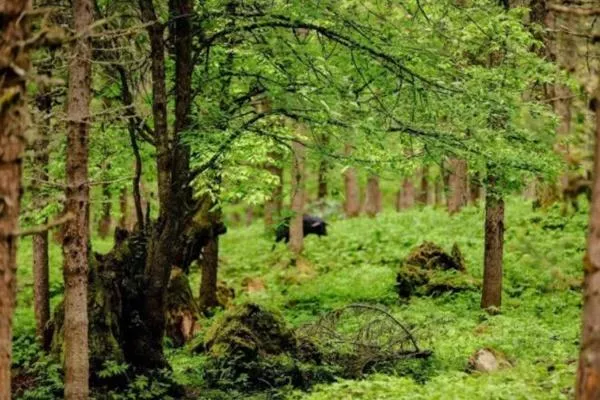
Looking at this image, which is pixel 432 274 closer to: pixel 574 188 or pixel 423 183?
pixel 574 188

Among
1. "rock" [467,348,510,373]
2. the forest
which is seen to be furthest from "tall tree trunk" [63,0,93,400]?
"rock" [467,348,510,373]

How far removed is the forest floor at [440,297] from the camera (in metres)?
9.31

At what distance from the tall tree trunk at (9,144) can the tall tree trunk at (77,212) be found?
11.0 ft

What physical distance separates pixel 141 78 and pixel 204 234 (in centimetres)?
569

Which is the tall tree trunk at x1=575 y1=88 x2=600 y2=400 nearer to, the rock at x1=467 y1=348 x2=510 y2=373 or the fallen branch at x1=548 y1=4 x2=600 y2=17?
the fallen branch at x1=548 y1=4 x2=600 y2=17

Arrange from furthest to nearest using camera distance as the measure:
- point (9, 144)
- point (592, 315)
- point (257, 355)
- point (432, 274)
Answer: point (432, 274), point (257, 355), point (9, 144), point (592, 315)

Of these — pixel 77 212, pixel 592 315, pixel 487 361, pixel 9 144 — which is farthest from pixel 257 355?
pixel 592 315

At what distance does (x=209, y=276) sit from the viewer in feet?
58.7

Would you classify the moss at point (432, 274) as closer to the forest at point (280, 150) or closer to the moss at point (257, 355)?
the forest at point (280, 150)

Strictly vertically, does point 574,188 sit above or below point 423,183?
below

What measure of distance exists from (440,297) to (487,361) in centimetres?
559

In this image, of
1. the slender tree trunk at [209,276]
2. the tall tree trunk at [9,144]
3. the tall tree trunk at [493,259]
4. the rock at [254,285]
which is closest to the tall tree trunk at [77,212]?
the tall tree trunk at [9,144]

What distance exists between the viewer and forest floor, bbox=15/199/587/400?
30.6ft

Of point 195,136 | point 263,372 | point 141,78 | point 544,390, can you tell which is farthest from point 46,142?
point 544,390
